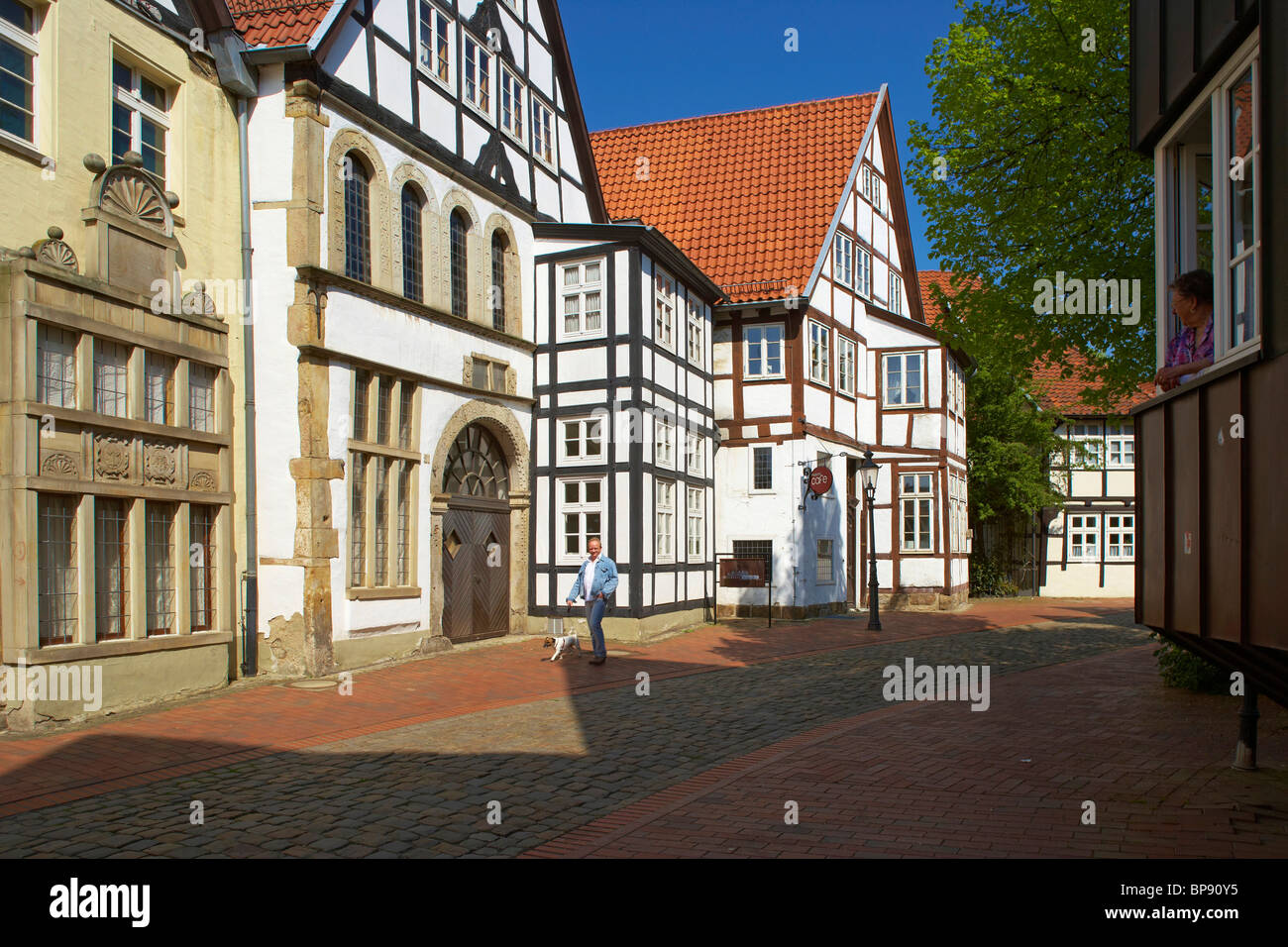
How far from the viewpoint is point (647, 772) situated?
8.29m

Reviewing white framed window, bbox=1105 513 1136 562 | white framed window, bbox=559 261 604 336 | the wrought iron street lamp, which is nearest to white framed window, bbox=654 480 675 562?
white framed window, bbox=559 261 604 336

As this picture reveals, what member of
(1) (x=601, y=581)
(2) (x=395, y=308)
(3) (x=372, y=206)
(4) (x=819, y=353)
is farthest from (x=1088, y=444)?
(3) (x=372, y=206)

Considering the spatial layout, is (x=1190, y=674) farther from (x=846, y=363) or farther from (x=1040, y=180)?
(x=846, y=363)

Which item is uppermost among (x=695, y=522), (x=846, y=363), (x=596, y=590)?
(x=846, y=363)

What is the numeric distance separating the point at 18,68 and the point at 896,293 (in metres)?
24.4

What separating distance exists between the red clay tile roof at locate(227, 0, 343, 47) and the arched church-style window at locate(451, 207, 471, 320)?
3805 mm

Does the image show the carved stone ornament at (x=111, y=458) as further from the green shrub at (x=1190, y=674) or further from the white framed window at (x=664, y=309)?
the white framed window at (x=664, y=309)

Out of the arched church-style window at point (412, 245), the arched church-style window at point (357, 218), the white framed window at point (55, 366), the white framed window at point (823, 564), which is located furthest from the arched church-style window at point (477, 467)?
the white framed window at point (823, 564)

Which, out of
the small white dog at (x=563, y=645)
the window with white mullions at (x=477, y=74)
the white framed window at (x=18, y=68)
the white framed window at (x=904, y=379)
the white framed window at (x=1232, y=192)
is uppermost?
the window with white mullions at (x=477, y=74)

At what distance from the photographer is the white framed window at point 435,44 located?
16.5m

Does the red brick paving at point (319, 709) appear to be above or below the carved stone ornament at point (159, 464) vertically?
below

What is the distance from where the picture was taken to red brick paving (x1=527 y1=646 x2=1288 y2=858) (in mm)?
6121

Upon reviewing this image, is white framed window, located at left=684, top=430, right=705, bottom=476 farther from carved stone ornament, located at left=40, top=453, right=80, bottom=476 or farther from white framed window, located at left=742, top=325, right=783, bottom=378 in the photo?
carved stone ornament, located at left=40, top=453, right=80, bottom=476

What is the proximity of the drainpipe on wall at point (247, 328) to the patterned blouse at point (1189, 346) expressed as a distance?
10109 mm
